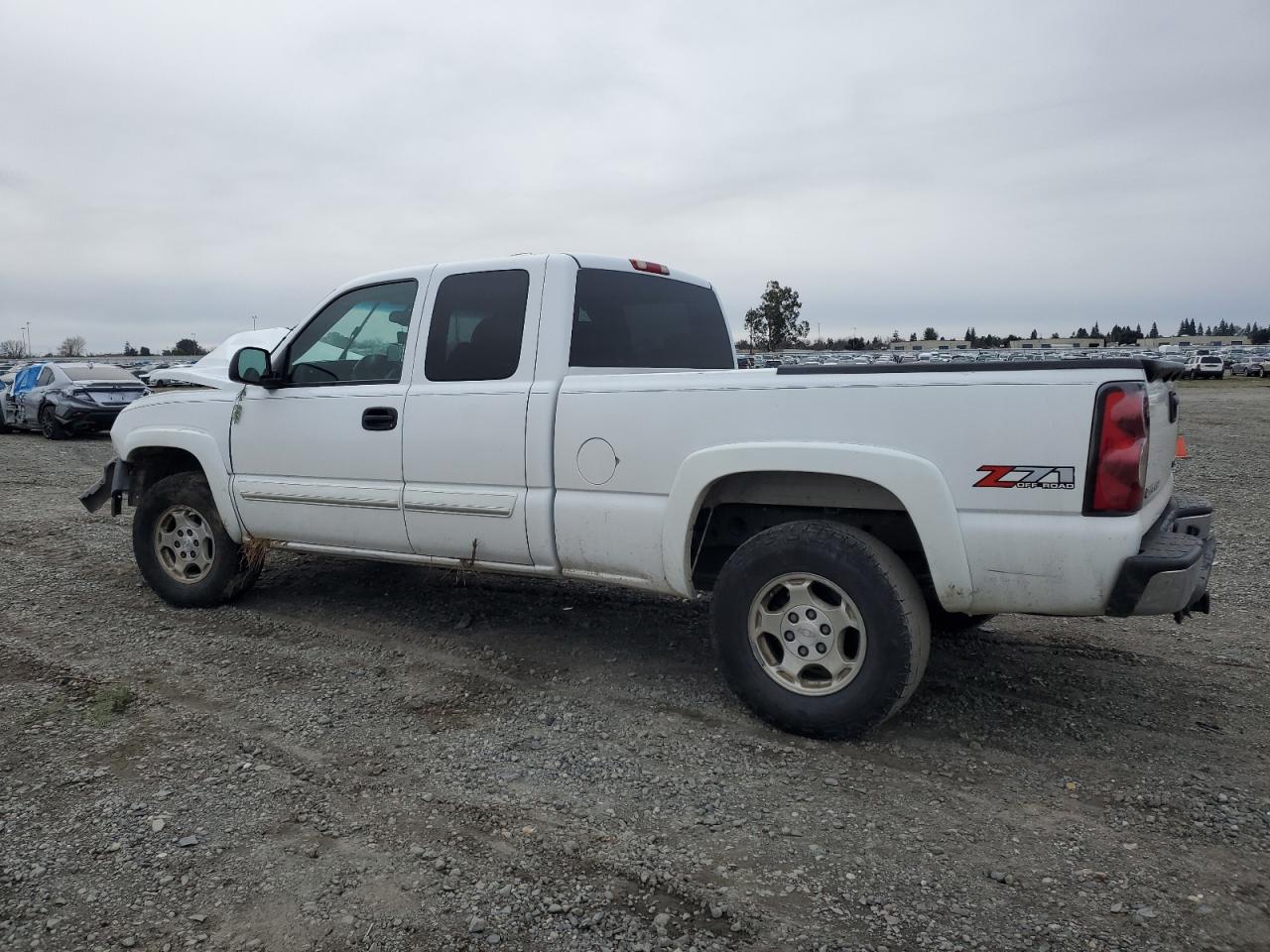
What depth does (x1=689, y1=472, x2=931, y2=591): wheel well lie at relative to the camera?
3830 millimetres

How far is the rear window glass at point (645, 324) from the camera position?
4.67m

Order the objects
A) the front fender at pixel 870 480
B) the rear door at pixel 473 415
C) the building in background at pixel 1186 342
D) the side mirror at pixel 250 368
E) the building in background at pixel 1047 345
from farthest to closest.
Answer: the building in background at pixel 1186 342, the building in background at pixel 1047 345, the side mirror at pixel 250 368, the rear door at pixel 473 415, the front fender at pixel 870 480

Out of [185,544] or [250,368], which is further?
[185,544]

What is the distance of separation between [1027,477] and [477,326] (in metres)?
2.76

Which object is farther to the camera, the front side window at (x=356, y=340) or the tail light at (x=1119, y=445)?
the front side window at (x=356, y=340)

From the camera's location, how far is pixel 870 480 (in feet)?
11.6

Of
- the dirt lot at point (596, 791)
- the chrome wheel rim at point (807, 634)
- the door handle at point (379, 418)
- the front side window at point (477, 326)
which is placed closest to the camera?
the dirt lot at point (596, 791)

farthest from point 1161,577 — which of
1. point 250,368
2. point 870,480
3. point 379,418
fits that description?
point 250,368

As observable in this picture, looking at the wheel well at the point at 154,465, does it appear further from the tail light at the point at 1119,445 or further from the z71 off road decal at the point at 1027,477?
the tail light at the point at 1119,445

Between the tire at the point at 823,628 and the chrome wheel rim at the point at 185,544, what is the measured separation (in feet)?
11.7

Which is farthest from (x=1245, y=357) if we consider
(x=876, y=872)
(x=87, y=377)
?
(x=876, y=872)

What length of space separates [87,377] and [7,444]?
73.9 inches

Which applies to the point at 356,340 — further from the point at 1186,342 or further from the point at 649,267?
the point at 1186,342

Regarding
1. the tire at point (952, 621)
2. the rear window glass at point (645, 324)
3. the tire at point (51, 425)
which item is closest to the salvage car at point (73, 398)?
the tire at point (51, 425)
